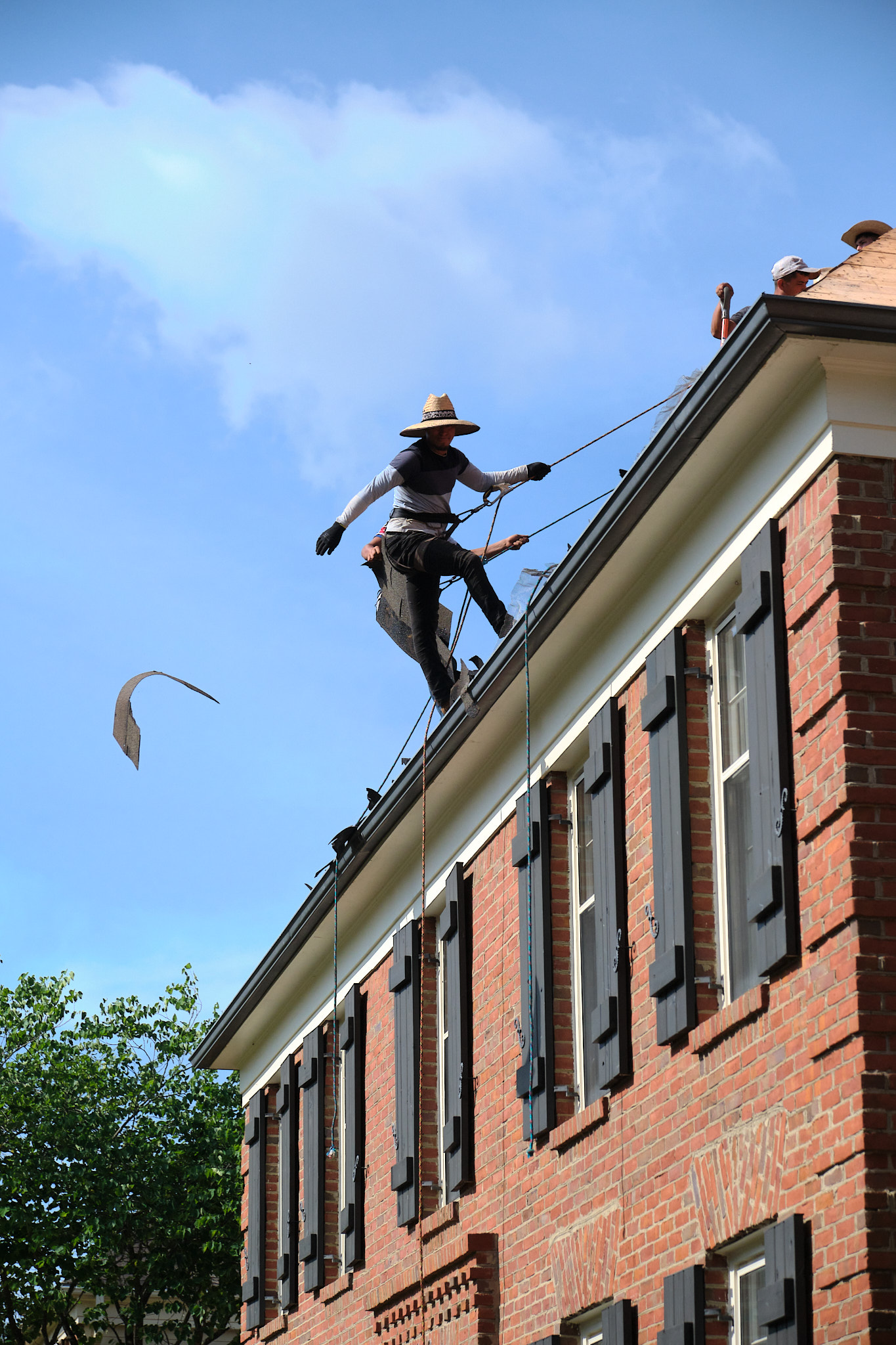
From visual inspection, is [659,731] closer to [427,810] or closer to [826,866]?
[826,866]

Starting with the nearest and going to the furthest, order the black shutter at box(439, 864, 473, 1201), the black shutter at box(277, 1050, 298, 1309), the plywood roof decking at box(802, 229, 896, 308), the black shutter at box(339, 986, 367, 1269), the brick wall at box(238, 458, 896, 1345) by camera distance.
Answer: the brick wall at box(238, 458, 896, 1345) < the plywood roof decking at box(802, 229, 896, 308) < the black shutter at box(439, 864, 473, 1201) < the black shutter at box(339, 986, 367, 1269) < the black shutter at box(277, 1050, 298, 1309)

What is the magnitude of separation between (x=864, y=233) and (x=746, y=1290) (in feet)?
21.4

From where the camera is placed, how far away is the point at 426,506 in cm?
1431

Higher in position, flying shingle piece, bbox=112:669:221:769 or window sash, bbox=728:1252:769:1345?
flying shingle piece, bbox=112:669:221:769

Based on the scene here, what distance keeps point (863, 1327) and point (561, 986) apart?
4468mm

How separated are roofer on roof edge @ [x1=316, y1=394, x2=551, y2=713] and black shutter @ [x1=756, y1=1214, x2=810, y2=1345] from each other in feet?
20.9

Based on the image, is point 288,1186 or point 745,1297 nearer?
point 745,1297

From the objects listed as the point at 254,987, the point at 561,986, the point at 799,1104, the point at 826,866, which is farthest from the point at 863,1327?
the point at 254,987

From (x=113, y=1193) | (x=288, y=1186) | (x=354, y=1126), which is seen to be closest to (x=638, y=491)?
(x=354, y=1126)

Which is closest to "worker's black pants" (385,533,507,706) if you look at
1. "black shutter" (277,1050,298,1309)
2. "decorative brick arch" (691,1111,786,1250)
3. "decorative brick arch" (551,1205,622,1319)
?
"decorative brick arch" (551,1205,622,1319)

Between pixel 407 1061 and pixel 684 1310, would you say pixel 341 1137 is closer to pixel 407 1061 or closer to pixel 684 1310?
pixel 407 1061

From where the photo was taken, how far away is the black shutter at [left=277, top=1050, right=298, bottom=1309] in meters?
18.1

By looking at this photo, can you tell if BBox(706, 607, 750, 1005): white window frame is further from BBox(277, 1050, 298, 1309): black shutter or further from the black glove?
BBox(277, 1050, 298, 1309): black shutter

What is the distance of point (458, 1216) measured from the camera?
44.0 ft
